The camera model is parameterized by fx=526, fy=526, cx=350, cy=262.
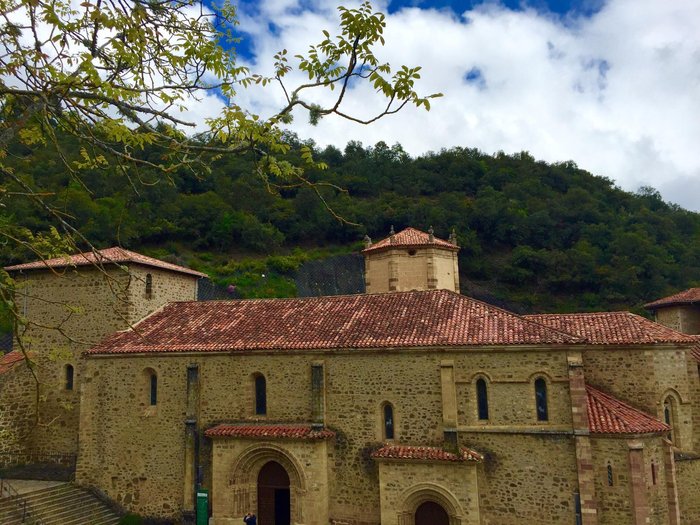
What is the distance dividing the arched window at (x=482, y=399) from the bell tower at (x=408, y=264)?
7.70 metres

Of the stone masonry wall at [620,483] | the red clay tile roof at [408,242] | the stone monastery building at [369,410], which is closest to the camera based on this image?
the stone masonry wall at [620,483]

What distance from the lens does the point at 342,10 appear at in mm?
5074

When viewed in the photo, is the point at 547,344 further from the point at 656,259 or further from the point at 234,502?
the point at 656,259

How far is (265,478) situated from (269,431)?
1.82m

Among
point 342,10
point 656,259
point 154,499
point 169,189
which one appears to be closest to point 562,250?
point 656,259

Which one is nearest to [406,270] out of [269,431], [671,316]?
[269,431]

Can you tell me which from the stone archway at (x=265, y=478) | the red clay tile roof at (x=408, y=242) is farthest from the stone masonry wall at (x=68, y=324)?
the red clay tile roof at (x=408, y=242)

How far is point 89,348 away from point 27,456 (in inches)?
195

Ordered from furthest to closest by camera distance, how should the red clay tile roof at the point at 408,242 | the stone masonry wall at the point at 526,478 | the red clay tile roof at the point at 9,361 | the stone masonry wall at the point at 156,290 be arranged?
1. the red clay tile roof at the point at 408,242
2. the stone masonry wall at the point at 156,290
3. the red clay tile roof at the point at 9,361
4. the stone masonry wall at the point at 526,478

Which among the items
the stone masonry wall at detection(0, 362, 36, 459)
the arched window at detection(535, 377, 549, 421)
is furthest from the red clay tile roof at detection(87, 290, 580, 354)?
the stone masonry wall at detection(0, 362, 36, 459)

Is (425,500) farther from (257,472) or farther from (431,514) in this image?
(257,472)

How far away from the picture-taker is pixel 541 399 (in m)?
15.1

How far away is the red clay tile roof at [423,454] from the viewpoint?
1461 cm

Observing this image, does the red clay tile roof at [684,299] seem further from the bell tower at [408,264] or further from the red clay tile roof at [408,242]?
the bell tower at [408,264]
